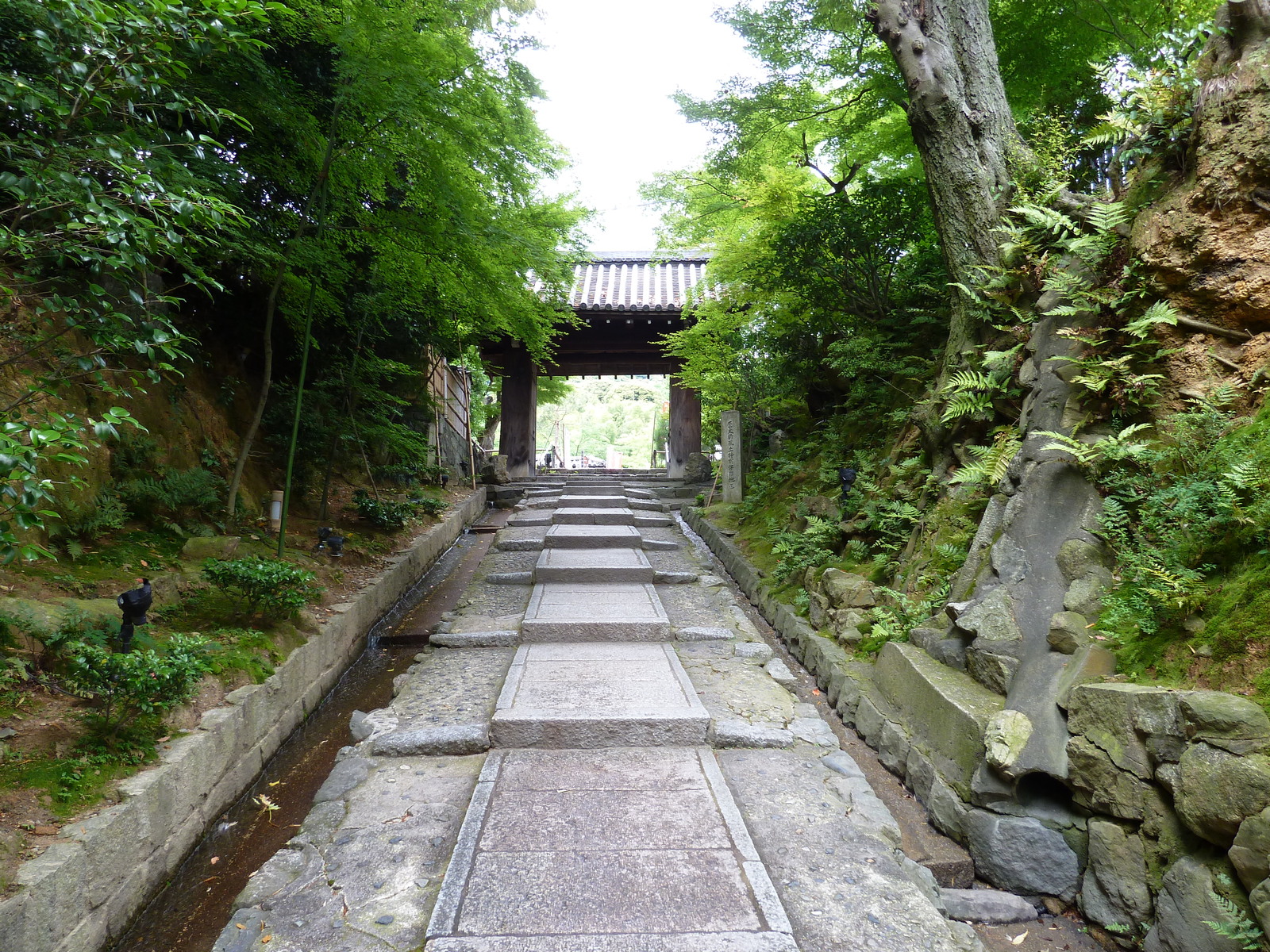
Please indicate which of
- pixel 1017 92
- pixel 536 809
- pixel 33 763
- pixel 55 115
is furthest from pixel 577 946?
pixel 1017 92

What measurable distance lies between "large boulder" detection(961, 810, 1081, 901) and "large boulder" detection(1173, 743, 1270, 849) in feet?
1.97

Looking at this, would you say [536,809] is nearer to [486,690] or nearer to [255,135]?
[486,690]

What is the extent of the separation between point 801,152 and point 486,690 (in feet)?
26.0

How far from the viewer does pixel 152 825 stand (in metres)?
2.90

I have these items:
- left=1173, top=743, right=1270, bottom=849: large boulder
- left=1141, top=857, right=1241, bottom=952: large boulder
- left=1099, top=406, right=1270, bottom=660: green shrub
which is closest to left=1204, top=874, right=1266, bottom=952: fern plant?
left=1141, top=857, right=1241, bottom=952: large boulder

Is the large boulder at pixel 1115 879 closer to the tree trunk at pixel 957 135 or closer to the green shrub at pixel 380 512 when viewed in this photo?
the tree trunk at pixel 957 135

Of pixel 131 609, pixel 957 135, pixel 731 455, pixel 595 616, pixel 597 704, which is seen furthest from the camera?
pixel 731 455

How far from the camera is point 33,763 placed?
2.74 metres

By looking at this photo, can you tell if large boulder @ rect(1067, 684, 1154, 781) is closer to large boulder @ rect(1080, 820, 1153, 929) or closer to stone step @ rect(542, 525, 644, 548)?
large boulder @ rect(1080, 820, 1153, 929)

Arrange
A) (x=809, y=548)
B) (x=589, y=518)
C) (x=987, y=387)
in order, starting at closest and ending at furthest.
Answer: (x=987, y=387) < (x=809, y=548) < (x=589, y=518)

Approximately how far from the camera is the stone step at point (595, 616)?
18.4 feet

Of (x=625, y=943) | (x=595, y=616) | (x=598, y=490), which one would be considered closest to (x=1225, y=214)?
(x=625, y=943)

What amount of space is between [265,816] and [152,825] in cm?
82

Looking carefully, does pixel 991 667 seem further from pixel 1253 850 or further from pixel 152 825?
pixel 152 825
